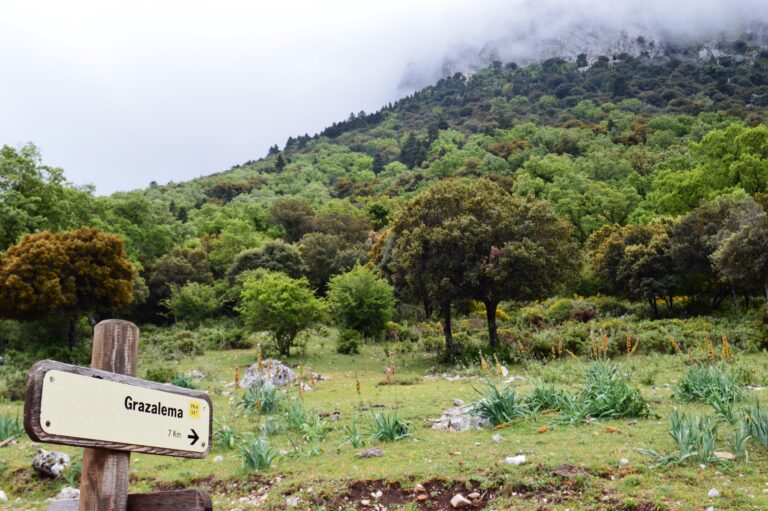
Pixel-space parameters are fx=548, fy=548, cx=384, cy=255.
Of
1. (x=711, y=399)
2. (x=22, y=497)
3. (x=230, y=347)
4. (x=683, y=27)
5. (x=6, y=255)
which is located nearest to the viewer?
(x=22, y=497)

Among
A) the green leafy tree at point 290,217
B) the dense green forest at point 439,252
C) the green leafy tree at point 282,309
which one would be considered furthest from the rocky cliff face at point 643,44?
the green leafy tree at point 282,309

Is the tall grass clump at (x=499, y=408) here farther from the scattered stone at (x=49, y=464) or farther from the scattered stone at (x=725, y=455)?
the scattered stone at (x=49, y=464)

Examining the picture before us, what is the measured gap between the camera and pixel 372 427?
871cm

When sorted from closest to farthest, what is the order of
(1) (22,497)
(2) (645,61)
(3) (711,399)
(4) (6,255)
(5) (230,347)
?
(1) (22,497), (3) (711,399), (4) (6,255), (5) (230,347), (2) (645,61)

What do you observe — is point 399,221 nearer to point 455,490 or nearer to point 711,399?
point 711,399

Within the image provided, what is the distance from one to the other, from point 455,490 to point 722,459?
2.93 m

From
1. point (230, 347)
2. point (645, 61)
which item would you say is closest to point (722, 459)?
point (230, 347)

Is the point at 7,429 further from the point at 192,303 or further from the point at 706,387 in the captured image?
the point at 192,303

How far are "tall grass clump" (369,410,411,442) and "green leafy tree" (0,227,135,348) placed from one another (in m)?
17.8

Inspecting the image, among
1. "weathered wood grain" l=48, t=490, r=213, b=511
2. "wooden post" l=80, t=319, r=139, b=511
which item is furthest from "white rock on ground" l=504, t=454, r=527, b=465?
"wooden post" l=80, t=319, r=139, b=511

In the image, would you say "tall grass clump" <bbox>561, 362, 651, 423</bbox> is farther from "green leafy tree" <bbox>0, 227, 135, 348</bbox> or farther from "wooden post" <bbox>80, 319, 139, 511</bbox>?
"green leafy tree" <bbox>0, 227, 135, 348</bbox>

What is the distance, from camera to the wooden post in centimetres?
246

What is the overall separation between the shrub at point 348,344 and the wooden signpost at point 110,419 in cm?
2127

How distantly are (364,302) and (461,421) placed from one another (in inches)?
710
